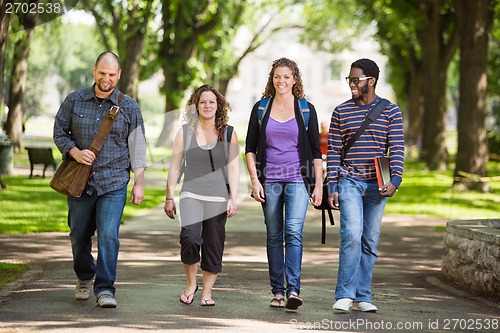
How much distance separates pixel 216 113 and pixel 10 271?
3085 mm

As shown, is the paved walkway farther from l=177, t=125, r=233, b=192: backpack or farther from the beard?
the beard

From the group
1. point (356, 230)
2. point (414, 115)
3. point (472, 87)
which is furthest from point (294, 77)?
point (414, 115)

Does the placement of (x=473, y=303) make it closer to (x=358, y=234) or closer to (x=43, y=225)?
(x=358, y=234)

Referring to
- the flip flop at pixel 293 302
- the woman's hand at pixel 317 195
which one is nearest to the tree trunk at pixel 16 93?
the woman's hand at pixel 317 195

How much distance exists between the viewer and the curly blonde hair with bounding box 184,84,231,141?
8070 millimetres

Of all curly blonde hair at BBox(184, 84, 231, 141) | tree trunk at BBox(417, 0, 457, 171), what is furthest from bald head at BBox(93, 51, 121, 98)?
tree trunk at BBox(417, 0, 457, 171)

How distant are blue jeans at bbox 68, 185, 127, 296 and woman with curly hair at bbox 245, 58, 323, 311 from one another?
3.60ft

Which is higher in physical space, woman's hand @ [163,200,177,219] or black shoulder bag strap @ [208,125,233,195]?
black shoulder bag strap @ [208,125,233,195]

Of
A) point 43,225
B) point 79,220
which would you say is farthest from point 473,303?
point 43,225

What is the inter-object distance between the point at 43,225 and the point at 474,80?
515 inches

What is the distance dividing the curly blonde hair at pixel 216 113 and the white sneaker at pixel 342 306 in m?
1.56

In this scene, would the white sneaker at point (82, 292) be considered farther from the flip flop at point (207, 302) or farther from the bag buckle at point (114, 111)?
the bag buckle at point (114, 111)

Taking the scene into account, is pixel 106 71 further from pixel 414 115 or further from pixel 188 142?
pixel 414 115

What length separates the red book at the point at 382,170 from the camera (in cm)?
780
